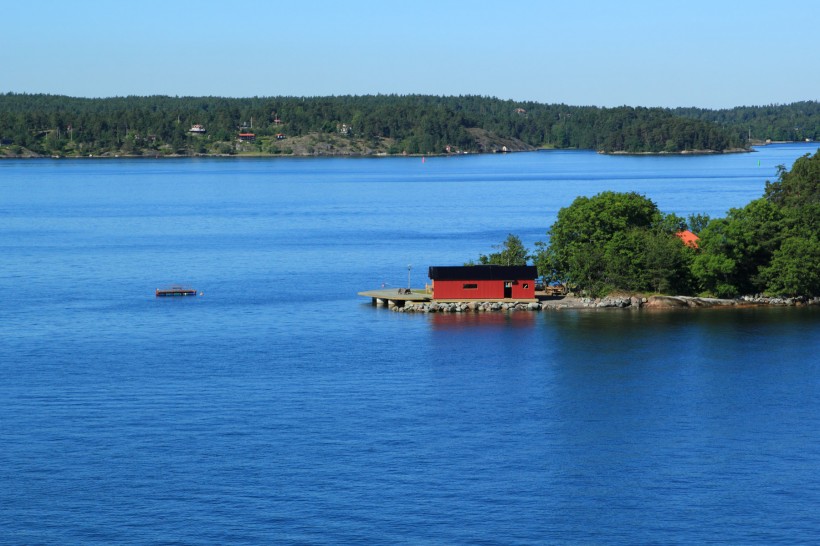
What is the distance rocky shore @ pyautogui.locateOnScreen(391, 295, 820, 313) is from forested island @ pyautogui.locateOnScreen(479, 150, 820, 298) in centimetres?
51

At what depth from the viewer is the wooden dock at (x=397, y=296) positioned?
68.1 metres

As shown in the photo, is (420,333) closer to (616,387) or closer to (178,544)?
(616,387)

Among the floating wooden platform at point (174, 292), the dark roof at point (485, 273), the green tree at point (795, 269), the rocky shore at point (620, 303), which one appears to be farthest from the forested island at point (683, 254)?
the floating wooden platform at point (174, 292)

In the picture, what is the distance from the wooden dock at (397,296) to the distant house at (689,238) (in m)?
14.9

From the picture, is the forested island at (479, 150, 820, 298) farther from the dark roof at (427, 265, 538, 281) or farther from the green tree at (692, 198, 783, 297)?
the dark roof at (427, 265, 538, 281)

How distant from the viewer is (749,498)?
3606cm

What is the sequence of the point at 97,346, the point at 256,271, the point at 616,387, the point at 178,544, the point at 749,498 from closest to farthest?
1. the point at 178,544
2. the point at 749,498
3. the point at 616,387
4. the point at 97,346
5. the point at 256,271

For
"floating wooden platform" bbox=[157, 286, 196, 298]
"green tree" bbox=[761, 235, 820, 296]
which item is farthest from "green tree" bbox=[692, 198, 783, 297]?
"floating wooden platform" bbox=[157, 286, 196, 298]

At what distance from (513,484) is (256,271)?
1969 inches

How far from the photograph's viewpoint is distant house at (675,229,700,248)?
70.1 m

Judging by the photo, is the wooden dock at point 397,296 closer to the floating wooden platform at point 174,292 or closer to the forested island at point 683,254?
the forested island at point 683,254

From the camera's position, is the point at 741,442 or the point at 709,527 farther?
the point at 741,442

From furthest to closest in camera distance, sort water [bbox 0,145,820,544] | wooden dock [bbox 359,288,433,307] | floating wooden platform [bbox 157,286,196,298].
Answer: floating wooden platform [bbox 157,286,196,298]
wooden dock [bbox 359,288,433,307]
water [bbox 0,145,820,544]

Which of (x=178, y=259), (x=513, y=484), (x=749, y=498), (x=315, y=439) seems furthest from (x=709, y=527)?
(x=178, y=259)
